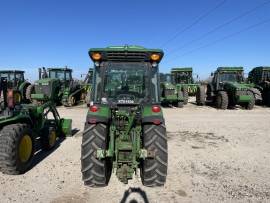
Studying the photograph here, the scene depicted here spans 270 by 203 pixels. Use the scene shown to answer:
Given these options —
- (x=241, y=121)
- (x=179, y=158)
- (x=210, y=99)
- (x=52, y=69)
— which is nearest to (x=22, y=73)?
(x=52, y=69)

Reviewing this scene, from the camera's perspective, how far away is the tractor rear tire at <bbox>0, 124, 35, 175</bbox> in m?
5.82

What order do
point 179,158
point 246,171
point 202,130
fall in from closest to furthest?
point 246,171 → point 179,158 → point 202,130

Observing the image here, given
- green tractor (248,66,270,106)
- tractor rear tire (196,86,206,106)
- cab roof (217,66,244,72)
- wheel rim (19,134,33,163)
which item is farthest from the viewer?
green tractor (248,66,270,106)

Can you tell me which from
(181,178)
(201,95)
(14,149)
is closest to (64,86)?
(201,95)

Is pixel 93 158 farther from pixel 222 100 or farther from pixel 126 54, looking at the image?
pixel 222 100

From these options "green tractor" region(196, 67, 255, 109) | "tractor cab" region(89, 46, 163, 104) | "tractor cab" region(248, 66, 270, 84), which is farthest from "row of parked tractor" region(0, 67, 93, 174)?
"tractor cab" region(248, 66, 270, 84)

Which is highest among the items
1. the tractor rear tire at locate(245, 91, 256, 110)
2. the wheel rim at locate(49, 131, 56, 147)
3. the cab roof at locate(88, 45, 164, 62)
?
the cab roof at locate(88, 45, 164, 62)

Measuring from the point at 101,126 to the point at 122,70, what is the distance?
1.28 m

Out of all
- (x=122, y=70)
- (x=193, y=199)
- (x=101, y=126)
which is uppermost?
(x=122, y=70)

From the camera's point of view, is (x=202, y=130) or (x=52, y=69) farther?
(x=52, y=69)

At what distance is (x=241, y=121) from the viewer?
13.8 meters

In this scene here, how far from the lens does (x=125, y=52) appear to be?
232 inches

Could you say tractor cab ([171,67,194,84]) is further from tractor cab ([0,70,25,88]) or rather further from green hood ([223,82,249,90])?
tractor cab ([0,70,25,88])

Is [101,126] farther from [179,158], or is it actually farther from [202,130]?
[202,130]
